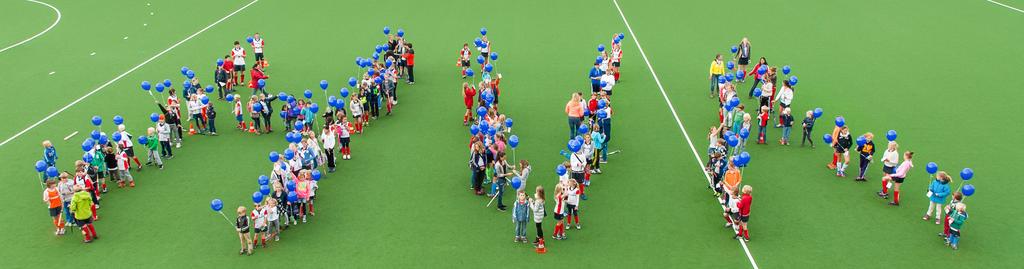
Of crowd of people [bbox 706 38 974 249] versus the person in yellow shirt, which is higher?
the person in yellow shirt

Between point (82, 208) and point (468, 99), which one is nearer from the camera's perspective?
point (82, 208)

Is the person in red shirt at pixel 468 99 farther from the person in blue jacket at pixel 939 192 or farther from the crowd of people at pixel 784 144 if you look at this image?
the person in blue jacket at pixel 939 192

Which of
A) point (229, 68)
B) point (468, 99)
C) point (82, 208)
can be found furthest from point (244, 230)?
point (229, 68)

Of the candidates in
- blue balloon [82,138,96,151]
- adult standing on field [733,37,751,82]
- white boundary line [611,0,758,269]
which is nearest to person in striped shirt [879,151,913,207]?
white boundary line [611,0,758,269]

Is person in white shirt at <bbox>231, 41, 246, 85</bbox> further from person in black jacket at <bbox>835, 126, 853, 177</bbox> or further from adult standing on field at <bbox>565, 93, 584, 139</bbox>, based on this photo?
person in black jacket at <bbox>835, 126, 853, 177</bbox>

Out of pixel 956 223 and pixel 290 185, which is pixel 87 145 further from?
pixel 956 223

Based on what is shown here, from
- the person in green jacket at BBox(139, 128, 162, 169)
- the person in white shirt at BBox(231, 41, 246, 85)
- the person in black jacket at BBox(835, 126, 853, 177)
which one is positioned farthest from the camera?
the person in white shirt at BBox(231, 41, 246, 85)

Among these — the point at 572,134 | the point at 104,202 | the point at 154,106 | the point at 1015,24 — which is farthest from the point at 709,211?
the point at 1015,24
